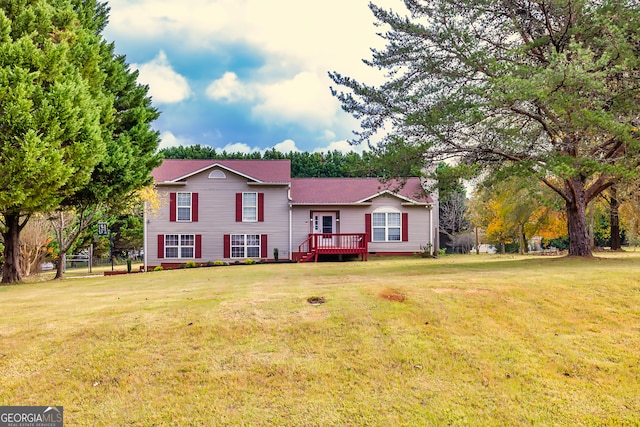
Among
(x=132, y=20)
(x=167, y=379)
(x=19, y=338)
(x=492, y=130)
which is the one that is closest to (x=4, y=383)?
(x=19, y=338)

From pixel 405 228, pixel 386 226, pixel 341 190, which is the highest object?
pixel 341 190

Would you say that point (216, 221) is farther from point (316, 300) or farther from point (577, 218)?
point (577, 218)

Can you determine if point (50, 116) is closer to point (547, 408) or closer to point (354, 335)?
point (354, 335)

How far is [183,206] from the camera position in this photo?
23.0 m

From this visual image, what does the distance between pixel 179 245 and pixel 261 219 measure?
464 centimetres

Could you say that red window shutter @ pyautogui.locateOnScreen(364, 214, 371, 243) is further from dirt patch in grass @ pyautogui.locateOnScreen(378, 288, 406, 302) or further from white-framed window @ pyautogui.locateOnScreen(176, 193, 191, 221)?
dirt patch in grass @ pyautogui.locateOnScreen(378, 288, 406, 302)

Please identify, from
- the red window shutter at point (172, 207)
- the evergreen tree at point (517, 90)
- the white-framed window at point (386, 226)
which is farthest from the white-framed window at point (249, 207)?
the evergreen tree at point (517, 90)

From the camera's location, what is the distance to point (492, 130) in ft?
47.8

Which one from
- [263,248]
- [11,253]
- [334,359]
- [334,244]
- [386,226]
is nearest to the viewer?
[334,359]

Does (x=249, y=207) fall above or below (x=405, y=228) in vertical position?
above

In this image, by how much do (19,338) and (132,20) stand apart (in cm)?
1237

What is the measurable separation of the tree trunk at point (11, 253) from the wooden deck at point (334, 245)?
11789 mm

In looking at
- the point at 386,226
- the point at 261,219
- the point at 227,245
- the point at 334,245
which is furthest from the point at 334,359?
the point at 386,226

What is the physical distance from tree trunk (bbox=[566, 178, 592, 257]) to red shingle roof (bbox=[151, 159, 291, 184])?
13516mm
